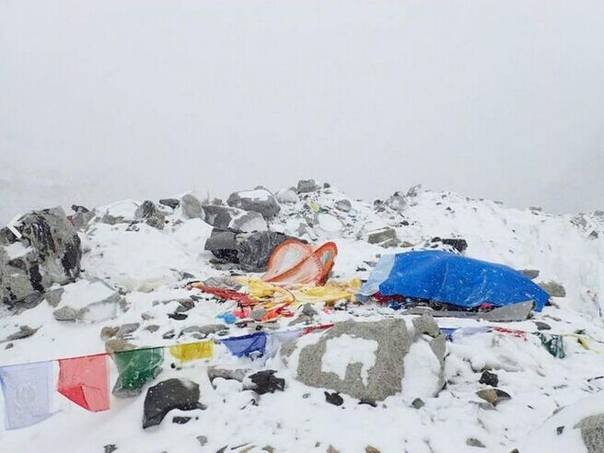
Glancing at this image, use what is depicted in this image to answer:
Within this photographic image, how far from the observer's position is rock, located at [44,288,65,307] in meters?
7.60

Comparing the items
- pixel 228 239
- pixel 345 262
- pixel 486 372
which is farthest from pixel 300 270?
pixel 486 372

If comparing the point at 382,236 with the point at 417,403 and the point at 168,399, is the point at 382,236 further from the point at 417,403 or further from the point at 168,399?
the point at 168,399

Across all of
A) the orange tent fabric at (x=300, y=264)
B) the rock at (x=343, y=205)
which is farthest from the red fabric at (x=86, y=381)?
the rock at (x=343, y=205)

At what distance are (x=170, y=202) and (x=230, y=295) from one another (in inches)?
373

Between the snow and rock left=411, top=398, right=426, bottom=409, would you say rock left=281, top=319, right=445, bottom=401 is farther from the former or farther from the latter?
rock left=411, top=398, right=426, bottom=409

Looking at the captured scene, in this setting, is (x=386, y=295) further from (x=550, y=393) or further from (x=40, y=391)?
(x=40, y=391)

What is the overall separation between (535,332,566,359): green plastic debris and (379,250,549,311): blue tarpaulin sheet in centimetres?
147

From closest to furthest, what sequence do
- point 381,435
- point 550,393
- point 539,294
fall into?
point 381,435
point 550,393
point 539,294

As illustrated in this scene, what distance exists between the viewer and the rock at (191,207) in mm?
15109

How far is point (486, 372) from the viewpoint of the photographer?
4.70 m

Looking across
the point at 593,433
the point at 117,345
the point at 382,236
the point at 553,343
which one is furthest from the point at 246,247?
the point at 593,433

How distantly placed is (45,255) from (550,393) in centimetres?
852

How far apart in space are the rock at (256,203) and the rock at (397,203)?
8.05m

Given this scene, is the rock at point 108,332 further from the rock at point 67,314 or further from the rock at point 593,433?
the rock at point 593,433
